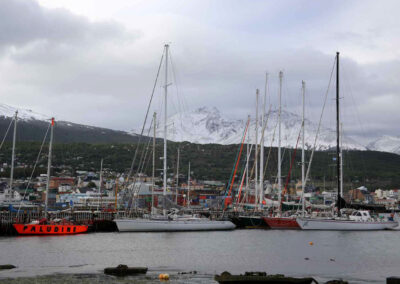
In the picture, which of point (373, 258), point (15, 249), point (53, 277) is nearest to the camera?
point (53, 277)

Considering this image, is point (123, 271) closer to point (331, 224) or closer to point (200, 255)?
point (200, 255)

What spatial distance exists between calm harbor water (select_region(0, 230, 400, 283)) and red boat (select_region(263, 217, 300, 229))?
259 inches

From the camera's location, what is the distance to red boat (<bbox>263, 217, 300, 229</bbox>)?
7361 cm

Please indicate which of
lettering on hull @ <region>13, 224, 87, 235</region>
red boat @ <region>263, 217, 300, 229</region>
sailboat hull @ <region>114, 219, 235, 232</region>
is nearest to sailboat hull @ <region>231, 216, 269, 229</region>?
red boat @ <region>263, 217, 300, 229</region>

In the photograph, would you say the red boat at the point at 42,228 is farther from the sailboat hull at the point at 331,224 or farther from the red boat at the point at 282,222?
the sailboat hull at the point at 331,224

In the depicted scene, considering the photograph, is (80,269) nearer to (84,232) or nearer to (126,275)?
(126,275)

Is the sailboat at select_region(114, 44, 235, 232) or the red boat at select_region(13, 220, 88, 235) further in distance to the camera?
the sailboat at select_region(114, 44, 235, 232)

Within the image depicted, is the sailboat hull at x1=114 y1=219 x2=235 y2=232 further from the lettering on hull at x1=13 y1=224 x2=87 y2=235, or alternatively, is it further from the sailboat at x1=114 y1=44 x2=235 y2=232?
the lettering on hull at x1=13 y1=224 x2=87 y2=235

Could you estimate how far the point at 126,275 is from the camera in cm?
3278

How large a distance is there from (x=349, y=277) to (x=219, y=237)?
1197 inches

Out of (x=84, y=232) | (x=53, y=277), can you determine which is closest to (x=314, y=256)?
(x=53, y=277)

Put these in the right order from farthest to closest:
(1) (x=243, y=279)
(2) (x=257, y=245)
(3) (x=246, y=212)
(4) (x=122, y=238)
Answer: (3) (x=246, y=212) → (4) (x=122, y=238) → (2) (x=257, y=245) → (1) (x=243, y=279)

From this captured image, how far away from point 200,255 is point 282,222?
1229 inches

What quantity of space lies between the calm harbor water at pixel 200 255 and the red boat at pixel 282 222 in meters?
6.57
